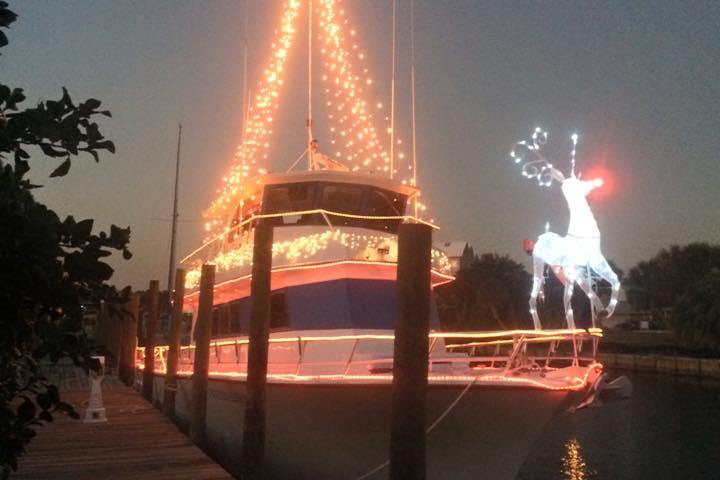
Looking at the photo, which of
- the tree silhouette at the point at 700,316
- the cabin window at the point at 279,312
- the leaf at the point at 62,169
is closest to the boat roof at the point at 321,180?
the cabin window at the point at 279,312

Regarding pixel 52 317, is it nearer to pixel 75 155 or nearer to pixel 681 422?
pixel 75 155

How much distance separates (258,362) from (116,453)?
2.15 meters

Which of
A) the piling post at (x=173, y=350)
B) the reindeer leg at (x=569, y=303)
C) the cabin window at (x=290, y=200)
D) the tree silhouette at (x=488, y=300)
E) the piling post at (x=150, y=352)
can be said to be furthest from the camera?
the tree silhouette at (x=488, y=300)

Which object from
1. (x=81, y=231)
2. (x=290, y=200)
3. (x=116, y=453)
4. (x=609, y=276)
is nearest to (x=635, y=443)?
(x=609, y=276)

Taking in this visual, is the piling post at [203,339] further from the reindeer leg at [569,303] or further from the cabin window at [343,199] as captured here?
the reindeer leg at [569,303]

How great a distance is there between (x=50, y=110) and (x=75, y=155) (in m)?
0.17

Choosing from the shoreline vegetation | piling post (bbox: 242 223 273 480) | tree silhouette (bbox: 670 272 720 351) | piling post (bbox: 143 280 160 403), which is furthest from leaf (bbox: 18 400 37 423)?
tree silhouette (bbox: 670 272 720 351)

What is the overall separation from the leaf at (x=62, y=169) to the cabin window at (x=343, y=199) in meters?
9.17

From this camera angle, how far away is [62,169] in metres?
2.45

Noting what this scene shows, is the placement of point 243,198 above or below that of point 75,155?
above

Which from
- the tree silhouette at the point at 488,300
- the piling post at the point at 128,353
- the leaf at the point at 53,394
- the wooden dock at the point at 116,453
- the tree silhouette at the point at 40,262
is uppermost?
the tree silhouette at the point at 488,300

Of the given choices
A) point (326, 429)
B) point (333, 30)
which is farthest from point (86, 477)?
point (333, 30)

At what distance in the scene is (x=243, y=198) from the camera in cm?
1291

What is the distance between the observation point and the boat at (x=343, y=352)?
8070 millimetres
